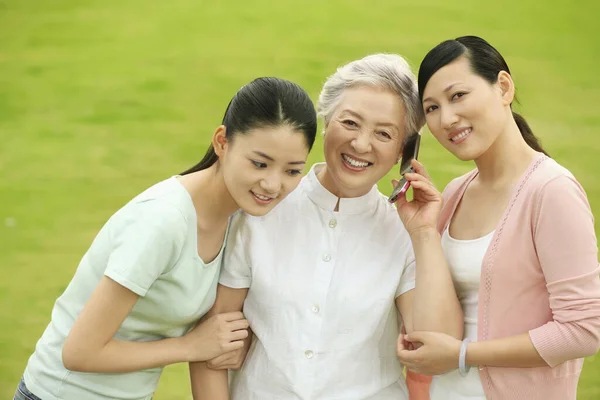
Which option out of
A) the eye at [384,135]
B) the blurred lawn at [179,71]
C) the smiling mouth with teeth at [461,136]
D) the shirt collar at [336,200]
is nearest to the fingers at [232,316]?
the shirt collar at [336,200]

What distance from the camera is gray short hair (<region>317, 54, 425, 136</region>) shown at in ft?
6.38

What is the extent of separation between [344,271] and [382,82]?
1.56ft

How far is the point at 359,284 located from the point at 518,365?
1.37 feet

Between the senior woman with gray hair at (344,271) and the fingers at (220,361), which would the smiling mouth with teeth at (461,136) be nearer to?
the senior woman with gray hair at (344,271)

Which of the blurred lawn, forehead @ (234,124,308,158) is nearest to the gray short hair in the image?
forehead @ (234,124,308,158)

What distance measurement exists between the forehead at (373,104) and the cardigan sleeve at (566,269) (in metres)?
0.41

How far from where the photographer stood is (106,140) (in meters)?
3.87

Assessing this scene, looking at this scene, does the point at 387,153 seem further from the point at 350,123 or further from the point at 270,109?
the point at 270,109

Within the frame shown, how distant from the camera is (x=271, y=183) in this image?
5.82 ft

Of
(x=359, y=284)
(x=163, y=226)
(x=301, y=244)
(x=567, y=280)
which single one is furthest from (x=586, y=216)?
(x=163, y=226)

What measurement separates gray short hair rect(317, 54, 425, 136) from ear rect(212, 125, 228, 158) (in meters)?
0.29

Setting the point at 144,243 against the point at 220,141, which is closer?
the point at 144,243

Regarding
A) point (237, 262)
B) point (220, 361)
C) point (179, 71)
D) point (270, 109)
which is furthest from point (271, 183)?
point (179, 71)

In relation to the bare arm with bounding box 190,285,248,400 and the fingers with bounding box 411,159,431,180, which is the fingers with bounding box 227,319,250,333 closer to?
the bare arm with bounding box 190,285,248,400
